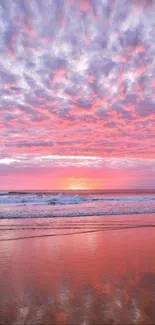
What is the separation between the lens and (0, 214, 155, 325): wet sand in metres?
3.89

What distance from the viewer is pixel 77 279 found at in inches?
214

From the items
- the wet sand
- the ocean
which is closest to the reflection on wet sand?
the wet sand

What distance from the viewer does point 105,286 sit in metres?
5.05

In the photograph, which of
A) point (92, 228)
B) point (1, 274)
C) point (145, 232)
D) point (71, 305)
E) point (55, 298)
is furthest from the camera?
point (92, 228)

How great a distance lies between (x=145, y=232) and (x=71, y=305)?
7.25 m

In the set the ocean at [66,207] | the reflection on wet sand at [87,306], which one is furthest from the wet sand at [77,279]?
the ocean at [66,207]

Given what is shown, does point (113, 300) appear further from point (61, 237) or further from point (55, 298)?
point (61, 237)

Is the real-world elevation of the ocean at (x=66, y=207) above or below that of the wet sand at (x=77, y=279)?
above

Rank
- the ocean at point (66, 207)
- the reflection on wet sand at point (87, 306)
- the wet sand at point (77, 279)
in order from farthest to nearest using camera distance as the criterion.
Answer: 1. the ocean at point (66, 207)
2. the wet sand at point (77, 279)
3. the reflection on wet sand at point (87, 306)

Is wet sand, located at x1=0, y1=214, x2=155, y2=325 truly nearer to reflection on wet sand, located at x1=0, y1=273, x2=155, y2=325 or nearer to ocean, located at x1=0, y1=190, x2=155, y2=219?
reflection on wet sand, located at x1=0, y1=273, x2=155, y2=325

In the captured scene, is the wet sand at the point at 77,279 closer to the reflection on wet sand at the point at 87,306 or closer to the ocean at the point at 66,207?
the reflection on wet sand at the point at 87,306

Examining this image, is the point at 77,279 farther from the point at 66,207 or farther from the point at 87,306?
the point at 66,207

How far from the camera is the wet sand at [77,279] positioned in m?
3.89

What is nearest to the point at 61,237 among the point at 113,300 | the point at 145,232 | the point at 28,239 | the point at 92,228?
the point at 28,239
